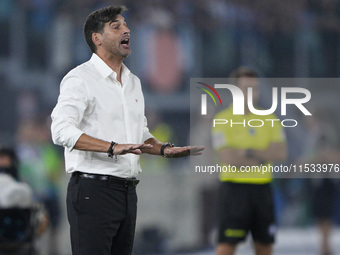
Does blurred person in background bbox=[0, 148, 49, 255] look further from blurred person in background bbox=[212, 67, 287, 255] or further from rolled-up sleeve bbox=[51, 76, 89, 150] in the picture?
rolled-up sleeve bbox=[51, 76, 89, 150]

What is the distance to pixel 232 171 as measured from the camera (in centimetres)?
438

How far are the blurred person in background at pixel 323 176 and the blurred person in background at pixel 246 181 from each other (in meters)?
1.78

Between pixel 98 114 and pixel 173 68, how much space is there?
4.51 metres

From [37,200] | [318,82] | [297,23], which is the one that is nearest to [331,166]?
[318,82]

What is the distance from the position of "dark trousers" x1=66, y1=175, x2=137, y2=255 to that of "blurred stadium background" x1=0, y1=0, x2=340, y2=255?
3.57 m

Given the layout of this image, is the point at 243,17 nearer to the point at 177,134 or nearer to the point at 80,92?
the point at 177,134

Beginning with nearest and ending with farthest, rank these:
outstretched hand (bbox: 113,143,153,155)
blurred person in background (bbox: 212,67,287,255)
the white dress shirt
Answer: outstretched hand (bbox: 113,143,153,155) < the white dress shirt < blurred person in background (bbox: 212,67,287,255)

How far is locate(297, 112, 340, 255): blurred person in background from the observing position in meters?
6.16

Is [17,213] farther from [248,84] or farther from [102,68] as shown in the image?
[102,68]

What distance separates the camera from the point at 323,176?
6.18m

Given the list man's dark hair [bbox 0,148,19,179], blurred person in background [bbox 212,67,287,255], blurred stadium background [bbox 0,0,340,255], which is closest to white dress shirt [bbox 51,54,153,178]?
blurred person in background [bbox 212,67,287,255]

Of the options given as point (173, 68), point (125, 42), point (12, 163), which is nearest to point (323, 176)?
point (173, 68)

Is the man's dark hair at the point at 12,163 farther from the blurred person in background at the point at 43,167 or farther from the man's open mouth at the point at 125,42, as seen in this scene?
the man's open mouth at the point at 125,42

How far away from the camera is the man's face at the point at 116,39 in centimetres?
272
